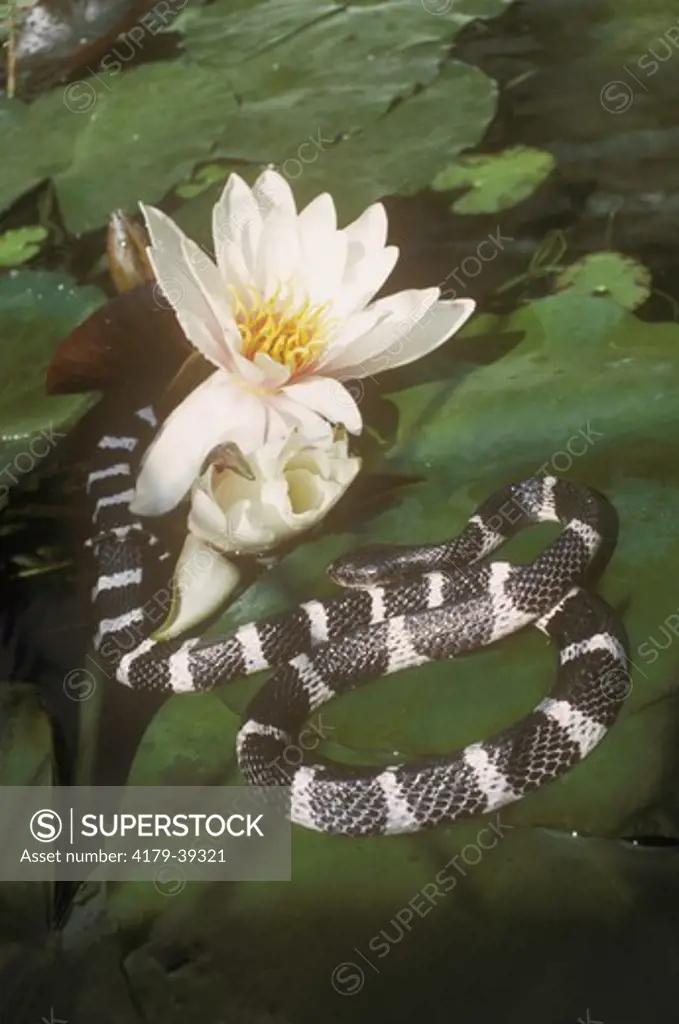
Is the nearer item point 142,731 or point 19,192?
point 142,731

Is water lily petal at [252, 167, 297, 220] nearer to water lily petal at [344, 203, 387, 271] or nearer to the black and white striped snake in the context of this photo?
water lily petal at [344, 203, 387, 271]

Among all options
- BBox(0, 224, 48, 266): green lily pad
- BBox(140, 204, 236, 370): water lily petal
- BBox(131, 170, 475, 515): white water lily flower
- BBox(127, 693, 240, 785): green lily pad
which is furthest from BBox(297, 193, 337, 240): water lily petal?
BBox(127, 693, 240, 785): green lily pad

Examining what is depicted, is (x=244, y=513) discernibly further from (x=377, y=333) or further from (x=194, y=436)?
(x=377, y=333)

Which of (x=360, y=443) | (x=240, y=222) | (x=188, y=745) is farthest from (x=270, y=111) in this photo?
(x=188, y=745)

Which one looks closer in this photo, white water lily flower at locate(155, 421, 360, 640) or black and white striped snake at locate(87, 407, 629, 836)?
black and white striped snake at locate(87, 407, 629, 836)

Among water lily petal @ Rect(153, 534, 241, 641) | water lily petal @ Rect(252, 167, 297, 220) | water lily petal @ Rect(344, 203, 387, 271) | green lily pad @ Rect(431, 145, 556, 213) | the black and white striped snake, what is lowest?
the black and white striped snake

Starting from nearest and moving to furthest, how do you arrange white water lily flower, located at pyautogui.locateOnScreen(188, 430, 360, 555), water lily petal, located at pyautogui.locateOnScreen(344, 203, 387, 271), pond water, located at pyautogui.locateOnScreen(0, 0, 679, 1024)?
pond water, located at pyautogui.locateOnScreen(0, 0, 679, 1024) → white water lily flower, located at pyautogui.locateOnScreen(188, 430, 360, 555) → water lily petal, located at pyautogui.locateOnScreen(344, 203, 387, 271)

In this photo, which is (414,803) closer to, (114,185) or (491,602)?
(491,602)

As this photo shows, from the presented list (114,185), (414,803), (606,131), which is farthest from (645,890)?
(114,185)
